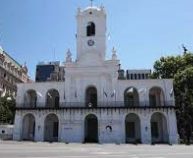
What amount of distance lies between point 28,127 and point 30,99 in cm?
466

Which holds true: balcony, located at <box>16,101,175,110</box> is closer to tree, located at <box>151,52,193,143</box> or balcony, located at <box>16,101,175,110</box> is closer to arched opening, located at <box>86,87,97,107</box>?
arched opening, located at <box>86,87,97,107</box>

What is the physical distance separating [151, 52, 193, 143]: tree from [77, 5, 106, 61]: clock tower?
12426 mm

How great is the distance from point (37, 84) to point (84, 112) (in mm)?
9232

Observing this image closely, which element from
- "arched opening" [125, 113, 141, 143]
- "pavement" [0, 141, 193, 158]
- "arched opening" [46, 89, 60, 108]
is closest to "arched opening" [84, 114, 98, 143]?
"arched opening" [125, 113, 141, 143]

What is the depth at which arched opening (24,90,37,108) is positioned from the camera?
4747 centimetres

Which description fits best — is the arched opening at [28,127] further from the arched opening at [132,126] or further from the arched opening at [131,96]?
the arched opening at [131,96]

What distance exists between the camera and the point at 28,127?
159 ft

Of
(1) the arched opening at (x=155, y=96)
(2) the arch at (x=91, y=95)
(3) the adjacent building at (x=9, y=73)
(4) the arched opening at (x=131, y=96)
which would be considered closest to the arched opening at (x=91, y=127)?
(2) the arch at (x=91, y=95)

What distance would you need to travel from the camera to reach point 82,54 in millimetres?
48375

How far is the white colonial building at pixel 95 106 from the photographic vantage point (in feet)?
141

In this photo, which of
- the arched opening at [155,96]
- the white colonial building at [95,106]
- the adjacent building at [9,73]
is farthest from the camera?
the adjacent building at [9,73]

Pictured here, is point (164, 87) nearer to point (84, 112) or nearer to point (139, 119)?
point (139, 119)

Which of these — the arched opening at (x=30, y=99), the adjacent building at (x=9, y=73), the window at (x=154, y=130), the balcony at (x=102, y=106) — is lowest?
the window at (x=154, y=130)

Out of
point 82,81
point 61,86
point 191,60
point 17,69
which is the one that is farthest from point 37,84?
point 17,69
